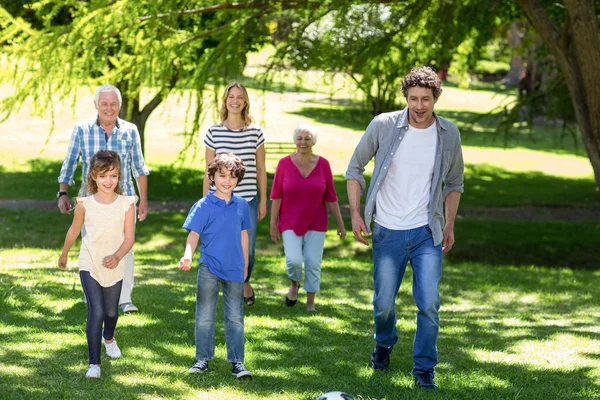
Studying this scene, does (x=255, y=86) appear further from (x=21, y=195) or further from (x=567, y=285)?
(x=21, y=195)

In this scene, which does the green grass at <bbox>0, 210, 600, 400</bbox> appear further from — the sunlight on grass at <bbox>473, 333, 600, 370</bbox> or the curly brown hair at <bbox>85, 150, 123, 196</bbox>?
the curly brown hair at <bbox>85, 150, 123, 196</bbox>

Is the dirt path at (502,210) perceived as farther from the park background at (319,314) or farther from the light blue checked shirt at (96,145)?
the light blue checked shirt at (96,145)

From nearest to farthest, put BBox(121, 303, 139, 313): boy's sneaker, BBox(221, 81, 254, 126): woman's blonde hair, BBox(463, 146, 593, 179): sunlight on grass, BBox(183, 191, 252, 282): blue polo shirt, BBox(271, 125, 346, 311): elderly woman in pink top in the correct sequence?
Answer: BBox(183, 191, 252, 282): blue polo shirt → BBox(221, 81, 254, 126): woman's blonde hair → BBox(121, 303, 139, 313): boy's sneaker → BBox(271, 125, 346, 311): elderly woman in pink top → BBox(463, 146, 593, 179): sunlight on grass

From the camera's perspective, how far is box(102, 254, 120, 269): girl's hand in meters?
5.71

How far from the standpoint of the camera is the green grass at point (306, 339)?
18.7 feet

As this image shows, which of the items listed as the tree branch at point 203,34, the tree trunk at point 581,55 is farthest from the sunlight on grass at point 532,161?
the tree branch at point 203,34

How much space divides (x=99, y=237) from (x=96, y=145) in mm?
1709

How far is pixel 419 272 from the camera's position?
5.82 meters

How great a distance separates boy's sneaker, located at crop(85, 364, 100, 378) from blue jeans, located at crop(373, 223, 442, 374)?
5.95ft

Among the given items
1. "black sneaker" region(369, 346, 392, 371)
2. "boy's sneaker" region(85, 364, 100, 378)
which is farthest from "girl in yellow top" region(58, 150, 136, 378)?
"black sneaker" region(369, 346, 392, 371)

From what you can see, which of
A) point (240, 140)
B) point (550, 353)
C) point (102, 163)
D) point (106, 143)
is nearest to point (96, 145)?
point (106, 143)

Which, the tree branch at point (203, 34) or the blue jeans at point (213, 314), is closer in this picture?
the blue jeans at point (213, 314)

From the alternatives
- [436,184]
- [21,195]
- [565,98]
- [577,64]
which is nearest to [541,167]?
[565,98]

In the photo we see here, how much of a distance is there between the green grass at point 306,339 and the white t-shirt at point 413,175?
1048 millimetres
